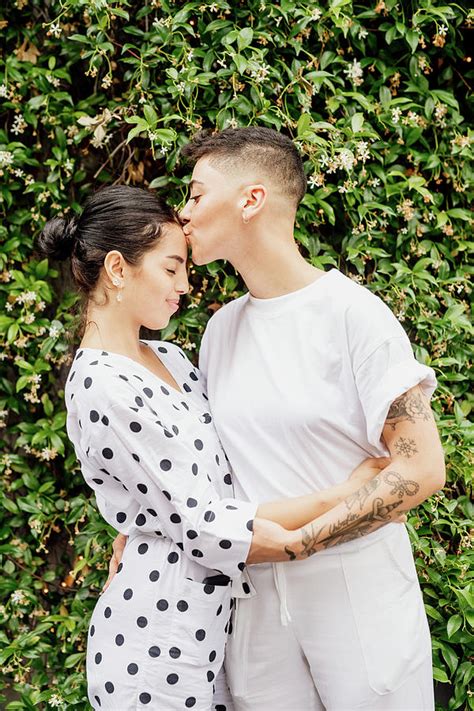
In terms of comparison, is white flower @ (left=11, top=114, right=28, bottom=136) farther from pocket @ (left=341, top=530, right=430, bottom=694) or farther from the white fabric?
pocket @ (left=341, top=530, right=430, bottom=694)

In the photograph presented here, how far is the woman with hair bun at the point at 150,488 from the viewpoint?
170 centimetres

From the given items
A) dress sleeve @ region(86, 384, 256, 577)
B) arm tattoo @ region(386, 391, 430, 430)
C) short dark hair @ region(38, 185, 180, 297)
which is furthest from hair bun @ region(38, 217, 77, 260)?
arm tattoo @ region(386, 391, 430, 430)

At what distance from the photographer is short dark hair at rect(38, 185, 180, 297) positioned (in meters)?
1.89

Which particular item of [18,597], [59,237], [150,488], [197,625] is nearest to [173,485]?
[150,488]

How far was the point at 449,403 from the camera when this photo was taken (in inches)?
102

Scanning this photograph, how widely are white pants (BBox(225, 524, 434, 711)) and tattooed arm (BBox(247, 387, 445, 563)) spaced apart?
14 centimetres

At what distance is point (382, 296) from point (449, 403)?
16.8 inches

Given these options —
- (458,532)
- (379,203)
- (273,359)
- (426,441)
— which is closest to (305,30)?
(379,203)

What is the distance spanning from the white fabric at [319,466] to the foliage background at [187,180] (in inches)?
23.4

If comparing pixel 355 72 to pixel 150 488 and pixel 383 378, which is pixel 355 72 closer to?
pixel 383 378

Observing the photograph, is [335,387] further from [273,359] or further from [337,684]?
[337,684]

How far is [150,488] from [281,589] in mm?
417

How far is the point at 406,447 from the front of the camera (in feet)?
5.66

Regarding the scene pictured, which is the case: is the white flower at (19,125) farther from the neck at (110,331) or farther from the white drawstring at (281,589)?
the white drawstring at (281,589)
